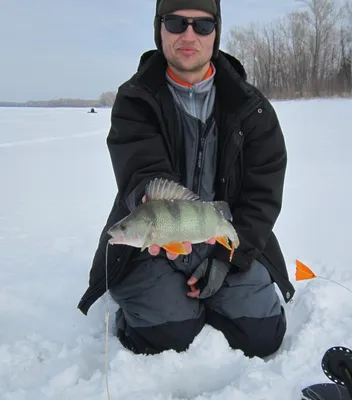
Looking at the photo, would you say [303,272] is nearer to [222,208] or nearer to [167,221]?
[222,208]

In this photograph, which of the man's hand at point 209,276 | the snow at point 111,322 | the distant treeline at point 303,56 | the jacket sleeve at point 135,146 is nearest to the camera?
the snow at point 111,322

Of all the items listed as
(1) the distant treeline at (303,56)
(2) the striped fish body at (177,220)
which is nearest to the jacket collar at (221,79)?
(2) the striped fish body at (177,220)

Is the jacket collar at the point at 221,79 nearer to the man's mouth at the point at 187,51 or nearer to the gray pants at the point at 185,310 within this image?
the man's mouth at the point at 187,51

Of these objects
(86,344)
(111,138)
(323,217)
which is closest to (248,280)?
(86,344)

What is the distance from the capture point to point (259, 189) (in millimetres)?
2518

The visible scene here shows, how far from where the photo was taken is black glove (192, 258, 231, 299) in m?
2.42

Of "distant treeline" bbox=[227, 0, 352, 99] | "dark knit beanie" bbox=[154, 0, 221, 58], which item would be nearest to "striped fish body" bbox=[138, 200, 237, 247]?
"dark knit beanie" bbox=[154, 0, 221, 58]

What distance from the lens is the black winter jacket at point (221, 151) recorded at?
2408mm

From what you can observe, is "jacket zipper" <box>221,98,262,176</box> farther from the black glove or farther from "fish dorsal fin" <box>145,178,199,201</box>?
"fish dorsal fin" <box>145,178,199,201</box>

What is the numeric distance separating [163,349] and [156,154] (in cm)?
104

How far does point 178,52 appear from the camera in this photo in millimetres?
2416

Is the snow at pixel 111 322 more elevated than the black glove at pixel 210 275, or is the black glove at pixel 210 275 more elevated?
the black glove at pixel 210 275

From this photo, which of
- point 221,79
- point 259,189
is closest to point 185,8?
point 221,79

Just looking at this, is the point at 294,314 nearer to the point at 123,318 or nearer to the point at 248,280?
the point at 248,280
